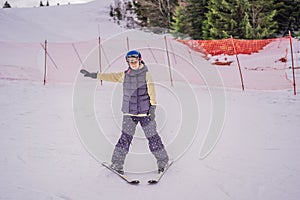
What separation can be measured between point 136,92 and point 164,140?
1.82m

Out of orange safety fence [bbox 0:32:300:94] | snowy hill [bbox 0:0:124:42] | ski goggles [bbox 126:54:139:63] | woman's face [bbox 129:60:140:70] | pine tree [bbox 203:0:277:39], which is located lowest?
woman's face [bbox 129:60:140:70]

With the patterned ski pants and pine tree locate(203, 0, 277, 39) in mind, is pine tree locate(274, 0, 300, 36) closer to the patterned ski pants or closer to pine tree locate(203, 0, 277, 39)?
pine tree locate(203, 0, 277, 39)

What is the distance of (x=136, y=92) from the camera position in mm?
3521

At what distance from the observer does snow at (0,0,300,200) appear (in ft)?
11.0

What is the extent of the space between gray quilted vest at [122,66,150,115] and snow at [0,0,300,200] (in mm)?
866

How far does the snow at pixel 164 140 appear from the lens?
3363mm

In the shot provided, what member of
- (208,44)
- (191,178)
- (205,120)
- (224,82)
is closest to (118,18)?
(208,44)

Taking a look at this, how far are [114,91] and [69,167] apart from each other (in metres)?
5.09

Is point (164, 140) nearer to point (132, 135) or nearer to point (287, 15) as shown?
point (132, 135)

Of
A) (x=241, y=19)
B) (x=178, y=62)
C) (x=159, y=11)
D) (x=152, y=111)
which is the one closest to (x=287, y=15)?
(x=241, y=19)

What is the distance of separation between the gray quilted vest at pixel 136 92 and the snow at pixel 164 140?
0.87 meters

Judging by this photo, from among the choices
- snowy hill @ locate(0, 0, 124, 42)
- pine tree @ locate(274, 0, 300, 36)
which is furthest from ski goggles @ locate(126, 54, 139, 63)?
snowy hill @ locate(0, 0, 124, 42)

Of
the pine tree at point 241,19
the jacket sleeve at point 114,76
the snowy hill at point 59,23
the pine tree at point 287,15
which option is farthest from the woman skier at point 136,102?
the snowy hill at point 59,23

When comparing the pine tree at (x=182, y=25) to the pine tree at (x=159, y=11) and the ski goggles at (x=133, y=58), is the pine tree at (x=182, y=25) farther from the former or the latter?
the ski goggles at (x=133, y=58)
